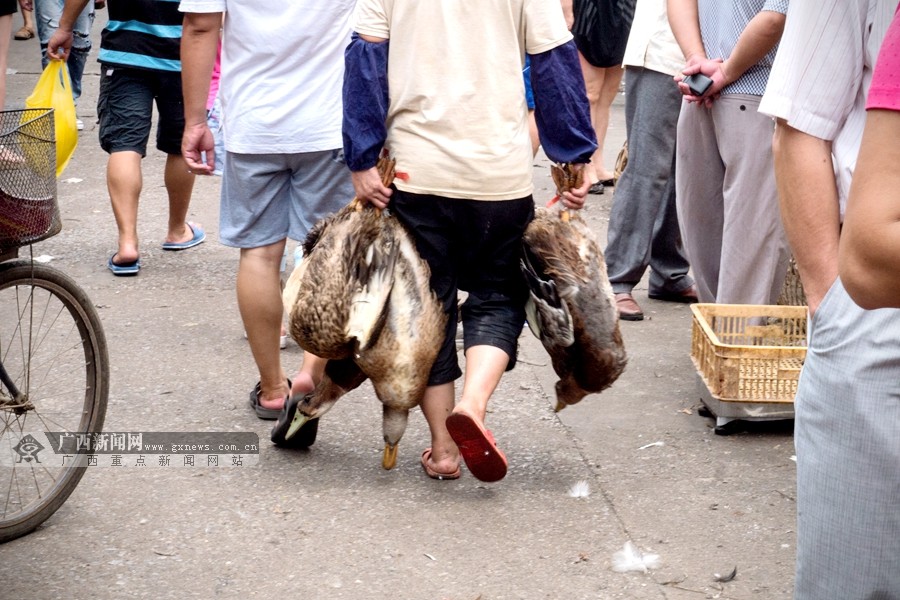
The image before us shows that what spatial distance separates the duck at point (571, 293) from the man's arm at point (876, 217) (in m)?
1.99

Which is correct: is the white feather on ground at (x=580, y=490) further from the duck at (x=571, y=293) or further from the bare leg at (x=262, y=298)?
the bare leg at (x=262, y=298)

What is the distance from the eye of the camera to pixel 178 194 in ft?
A: 21.5

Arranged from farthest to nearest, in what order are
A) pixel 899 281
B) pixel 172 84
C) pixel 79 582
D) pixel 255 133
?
pixel 172 84, pixel 255 133, pixel 79 582, pixel 899 281

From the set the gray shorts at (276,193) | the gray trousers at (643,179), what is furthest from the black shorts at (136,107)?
the gray trousers at (643,179)

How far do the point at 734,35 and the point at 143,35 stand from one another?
301cm

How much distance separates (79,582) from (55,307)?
1.02m

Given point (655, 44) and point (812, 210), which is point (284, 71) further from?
point (812, 210)

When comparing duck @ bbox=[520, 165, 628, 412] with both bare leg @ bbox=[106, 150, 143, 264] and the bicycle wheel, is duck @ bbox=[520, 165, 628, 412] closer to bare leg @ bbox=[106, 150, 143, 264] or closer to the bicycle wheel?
the bicycle wheel

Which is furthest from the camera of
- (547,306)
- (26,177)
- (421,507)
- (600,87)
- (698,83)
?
(600,87)

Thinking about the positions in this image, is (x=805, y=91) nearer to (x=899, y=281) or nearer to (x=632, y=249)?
(x=899, y=281)

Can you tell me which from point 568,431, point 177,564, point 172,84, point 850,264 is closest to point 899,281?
point 850,264

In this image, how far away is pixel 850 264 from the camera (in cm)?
177

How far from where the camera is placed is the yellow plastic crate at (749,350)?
4.33 metres

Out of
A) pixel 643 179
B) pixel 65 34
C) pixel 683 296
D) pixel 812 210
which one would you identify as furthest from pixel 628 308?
pixel 812 210
